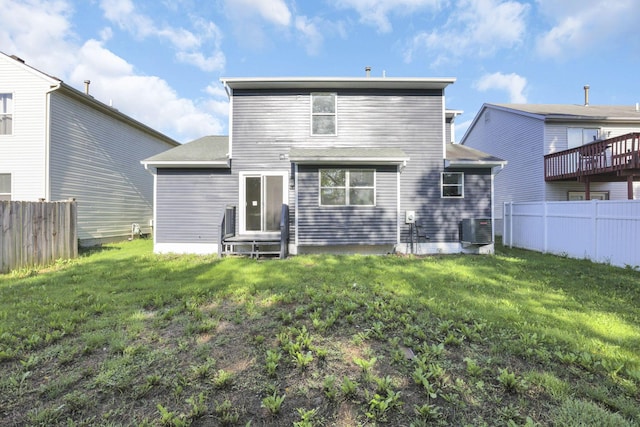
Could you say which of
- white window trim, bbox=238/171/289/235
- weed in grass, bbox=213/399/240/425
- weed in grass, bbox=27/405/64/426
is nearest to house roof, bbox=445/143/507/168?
white window trim, bbox=238/171/289/235

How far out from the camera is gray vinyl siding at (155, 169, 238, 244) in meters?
9.61

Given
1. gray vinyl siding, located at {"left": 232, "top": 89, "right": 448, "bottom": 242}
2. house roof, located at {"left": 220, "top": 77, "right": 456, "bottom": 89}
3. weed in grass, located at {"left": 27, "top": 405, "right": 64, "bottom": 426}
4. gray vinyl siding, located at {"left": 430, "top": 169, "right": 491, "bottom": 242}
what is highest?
house roof, located at {"left": 220, "top": 77, "right": 456, "bottom": 89}

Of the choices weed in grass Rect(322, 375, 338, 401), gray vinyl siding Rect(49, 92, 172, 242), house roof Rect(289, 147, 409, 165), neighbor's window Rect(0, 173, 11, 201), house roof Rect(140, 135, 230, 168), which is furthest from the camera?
gray vinyl siding Rect(49, 92, 172, 242)

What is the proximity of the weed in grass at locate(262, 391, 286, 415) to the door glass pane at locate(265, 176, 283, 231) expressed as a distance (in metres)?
7.58

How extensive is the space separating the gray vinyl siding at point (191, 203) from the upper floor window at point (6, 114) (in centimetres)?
577

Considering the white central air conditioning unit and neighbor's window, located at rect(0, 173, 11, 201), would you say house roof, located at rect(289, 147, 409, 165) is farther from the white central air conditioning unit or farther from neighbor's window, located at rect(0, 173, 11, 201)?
neighbor's window, located at rect(0, 173, 11, 201)

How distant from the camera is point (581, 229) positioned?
8.39m

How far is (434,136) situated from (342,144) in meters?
3.14

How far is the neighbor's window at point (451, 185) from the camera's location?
32.3ft

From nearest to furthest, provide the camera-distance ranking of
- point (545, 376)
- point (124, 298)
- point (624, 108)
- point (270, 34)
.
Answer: point (545, 376)
point (124, 298)
point (270, 34)
point (624, 108)

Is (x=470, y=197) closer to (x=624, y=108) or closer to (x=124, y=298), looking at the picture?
(x=124, y=298)

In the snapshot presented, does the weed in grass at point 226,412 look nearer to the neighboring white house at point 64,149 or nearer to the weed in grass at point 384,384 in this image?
the weed in grass at point 384,384

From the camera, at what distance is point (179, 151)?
10211 millimetres

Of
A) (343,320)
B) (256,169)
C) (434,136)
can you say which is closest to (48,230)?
(256,169)
